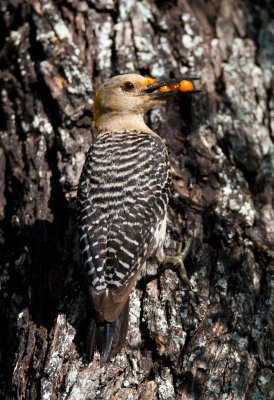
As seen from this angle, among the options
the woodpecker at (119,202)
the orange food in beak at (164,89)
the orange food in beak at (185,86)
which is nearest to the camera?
the woodpecker at (119,202)

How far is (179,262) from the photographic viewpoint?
5.35 meters

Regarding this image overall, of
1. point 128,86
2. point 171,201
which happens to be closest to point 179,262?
point 171,201

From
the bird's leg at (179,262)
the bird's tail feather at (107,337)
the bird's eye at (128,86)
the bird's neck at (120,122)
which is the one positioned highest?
the bird's eye at (128,86)

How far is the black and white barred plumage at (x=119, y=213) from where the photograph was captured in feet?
16.8

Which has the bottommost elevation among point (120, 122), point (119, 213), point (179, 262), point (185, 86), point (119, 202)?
point (179, 262)

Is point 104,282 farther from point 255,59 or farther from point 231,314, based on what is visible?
point 255,59

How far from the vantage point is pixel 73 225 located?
5930 mm

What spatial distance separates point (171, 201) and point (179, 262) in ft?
2.67

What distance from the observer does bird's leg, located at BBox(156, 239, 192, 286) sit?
5.29m

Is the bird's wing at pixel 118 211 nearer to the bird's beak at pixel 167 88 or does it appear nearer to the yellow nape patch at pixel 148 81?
the bird's beak at pixel 167 88

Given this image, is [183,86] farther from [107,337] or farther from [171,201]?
[107,337]

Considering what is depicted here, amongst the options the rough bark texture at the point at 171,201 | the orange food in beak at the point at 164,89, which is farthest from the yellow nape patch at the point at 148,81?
the rough bark texture at the point at 171,201

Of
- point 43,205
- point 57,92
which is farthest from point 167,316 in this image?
point 57,92

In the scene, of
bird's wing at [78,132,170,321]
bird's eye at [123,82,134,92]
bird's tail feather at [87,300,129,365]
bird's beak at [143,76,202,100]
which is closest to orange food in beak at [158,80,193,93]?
bird's beak at [143,76,202,100]
